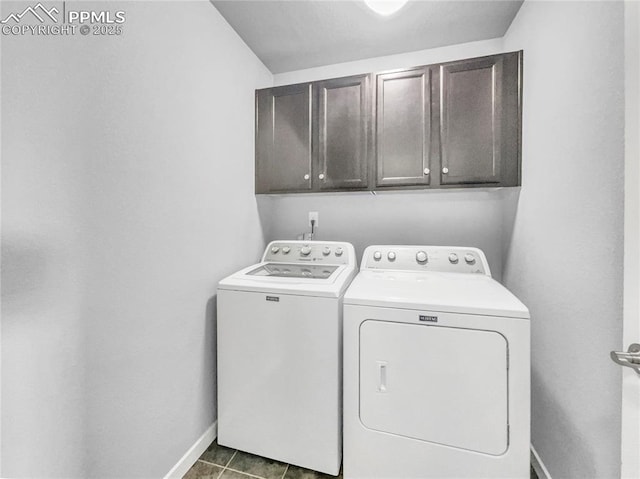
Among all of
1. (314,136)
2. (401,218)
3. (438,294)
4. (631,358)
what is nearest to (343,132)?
(314,136)

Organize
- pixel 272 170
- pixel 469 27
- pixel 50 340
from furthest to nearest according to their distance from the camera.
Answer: pixel 272 170 < pixel 469 27 < pixel 50 340

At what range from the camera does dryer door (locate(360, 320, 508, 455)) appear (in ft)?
3.62

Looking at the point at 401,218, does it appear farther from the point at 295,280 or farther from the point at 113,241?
the point at 113,241

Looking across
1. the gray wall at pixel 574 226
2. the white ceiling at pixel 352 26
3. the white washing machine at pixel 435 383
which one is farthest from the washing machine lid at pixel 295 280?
the white ceiling at pixel 352 26

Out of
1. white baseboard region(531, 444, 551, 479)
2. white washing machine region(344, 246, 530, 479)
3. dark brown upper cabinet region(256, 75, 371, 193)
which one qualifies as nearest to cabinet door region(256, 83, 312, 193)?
dark brown upper cabinet region(256, 75, 371, 193)

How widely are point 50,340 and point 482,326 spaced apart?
152 centimetres

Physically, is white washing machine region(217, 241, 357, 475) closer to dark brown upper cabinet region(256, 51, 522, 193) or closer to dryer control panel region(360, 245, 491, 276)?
dryer control panel region(360, 245, 491, 276)

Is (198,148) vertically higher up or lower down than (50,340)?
higher up

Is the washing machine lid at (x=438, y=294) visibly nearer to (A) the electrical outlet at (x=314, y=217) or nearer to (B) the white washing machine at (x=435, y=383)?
(B) the white washing machine at (x=435, y=383)

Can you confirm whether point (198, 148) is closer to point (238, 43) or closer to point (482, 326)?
point (238, 43)

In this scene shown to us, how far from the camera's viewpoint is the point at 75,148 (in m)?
0.89

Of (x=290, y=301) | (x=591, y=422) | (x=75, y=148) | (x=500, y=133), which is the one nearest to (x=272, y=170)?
(x=290, y=301)

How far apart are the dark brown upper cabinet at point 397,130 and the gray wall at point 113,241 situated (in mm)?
493

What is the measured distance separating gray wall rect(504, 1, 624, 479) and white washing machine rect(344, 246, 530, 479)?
0.20m
